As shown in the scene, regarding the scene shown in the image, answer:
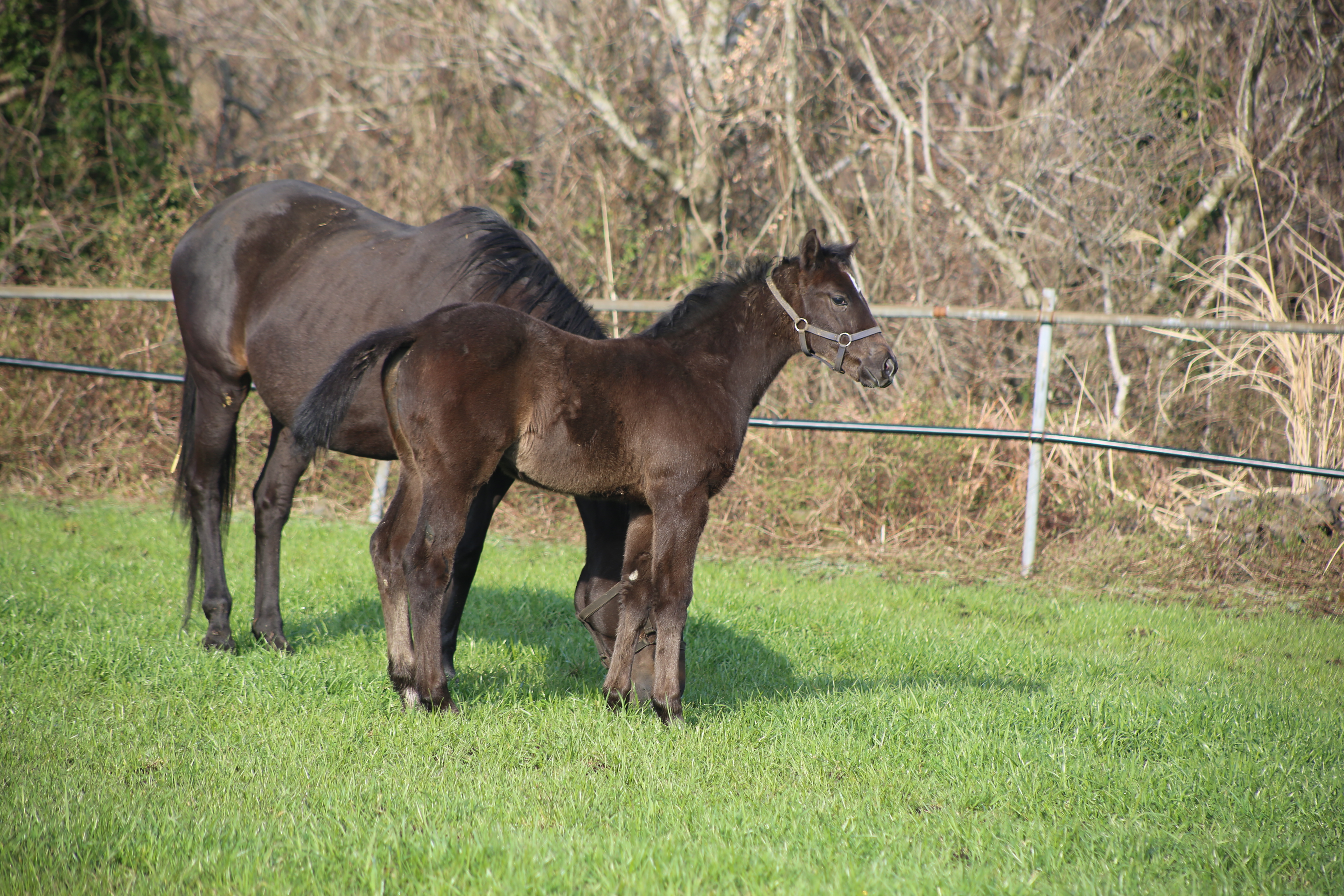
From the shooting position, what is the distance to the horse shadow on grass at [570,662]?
4.52 m

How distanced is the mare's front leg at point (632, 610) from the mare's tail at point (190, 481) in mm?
2437

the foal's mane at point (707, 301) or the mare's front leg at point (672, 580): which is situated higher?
the foal's mane at point (707, 301)

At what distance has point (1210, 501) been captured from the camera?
292 inches

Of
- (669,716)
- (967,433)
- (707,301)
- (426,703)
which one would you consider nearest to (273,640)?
(426,703)

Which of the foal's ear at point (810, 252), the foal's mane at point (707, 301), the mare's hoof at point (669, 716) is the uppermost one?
the foal's ear at point (810, 252)

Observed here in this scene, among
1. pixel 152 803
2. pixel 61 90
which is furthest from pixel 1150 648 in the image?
pixel 61 90

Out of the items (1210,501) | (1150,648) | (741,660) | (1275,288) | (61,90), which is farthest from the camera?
(61,90)

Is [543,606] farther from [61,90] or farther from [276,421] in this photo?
[61,90]

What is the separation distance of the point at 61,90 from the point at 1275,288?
12.0 metres

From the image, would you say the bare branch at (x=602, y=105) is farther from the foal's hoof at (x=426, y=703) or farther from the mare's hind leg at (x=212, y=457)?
the foal's hoof at (x=426, y=703)

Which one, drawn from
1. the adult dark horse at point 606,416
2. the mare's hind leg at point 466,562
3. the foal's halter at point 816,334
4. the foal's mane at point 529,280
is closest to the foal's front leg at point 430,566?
the adult dark horse at point 606,416

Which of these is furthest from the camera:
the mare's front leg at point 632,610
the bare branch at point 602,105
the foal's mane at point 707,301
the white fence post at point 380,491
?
the bare branch at point 602,105

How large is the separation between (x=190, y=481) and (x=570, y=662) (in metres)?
2.26

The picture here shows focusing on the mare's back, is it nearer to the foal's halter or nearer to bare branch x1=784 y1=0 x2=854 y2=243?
the foal's halter
